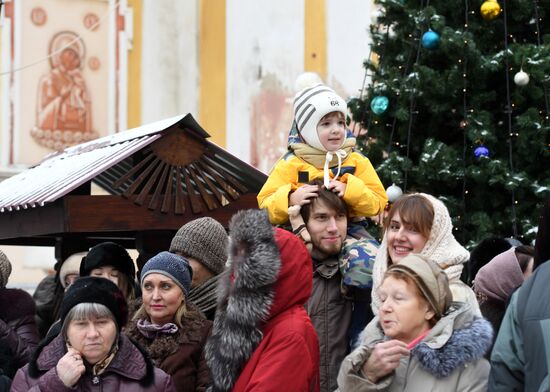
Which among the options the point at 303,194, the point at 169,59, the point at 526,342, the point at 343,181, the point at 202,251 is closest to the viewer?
the point at 526,342

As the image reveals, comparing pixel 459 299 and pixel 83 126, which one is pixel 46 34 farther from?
pixel 459 299

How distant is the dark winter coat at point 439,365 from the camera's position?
3.74 m

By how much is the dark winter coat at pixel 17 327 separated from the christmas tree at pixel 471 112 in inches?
116

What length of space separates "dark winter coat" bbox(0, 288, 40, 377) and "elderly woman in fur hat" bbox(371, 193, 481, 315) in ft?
6.09

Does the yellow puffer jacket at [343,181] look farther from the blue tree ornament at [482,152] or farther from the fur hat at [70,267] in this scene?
the blue tree ornament at [482,152]

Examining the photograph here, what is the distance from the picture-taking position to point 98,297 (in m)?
4.44

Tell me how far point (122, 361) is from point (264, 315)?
67cm

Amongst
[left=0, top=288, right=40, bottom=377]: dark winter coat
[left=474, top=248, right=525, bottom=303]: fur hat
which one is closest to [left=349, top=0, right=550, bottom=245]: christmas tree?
[left=474, top=248, right=525, bottom=303]: fur hat

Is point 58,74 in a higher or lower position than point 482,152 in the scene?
higher

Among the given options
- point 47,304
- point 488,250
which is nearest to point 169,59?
point 47,304

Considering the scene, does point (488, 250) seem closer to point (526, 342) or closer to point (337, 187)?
point (337, 187)

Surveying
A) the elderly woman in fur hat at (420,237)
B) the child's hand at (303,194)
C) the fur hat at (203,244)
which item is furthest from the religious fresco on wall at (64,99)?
the elderly woman in fur hat at (420,237)

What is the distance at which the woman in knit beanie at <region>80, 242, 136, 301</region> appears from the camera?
5.70 m

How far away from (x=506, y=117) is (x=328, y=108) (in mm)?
3073
